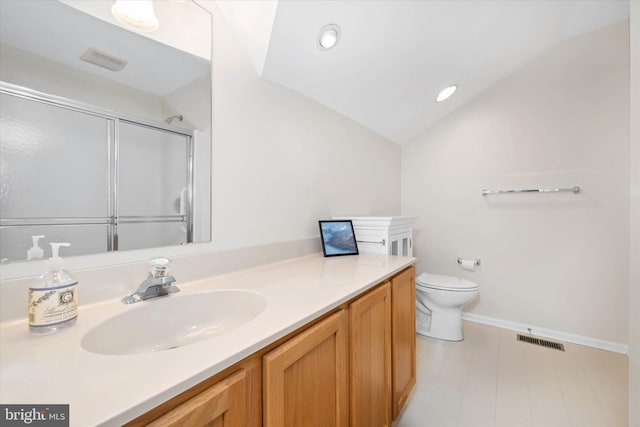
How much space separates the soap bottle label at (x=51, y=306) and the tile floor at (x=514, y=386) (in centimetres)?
149

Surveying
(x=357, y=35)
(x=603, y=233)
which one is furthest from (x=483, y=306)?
(x=357, y=35)

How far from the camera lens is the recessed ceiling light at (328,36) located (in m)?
1.30

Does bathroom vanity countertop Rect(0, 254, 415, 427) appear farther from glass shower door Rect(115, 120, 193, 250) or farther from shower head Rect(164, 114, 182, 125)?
shower head Rect(164, 114, 182, 125)

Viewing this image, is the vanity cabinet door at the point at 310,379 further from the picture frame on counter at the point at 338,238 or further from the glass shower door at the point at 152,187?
the picture frame on counter at the point at 338,238

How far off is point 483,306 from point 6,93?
3188mm

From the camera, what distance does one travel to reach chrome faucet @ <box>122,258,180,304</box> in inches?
32.8

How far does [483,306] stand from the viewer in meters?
2.50

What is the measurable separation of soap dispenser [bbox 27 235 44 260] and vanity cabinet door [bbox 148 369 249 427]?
650mm

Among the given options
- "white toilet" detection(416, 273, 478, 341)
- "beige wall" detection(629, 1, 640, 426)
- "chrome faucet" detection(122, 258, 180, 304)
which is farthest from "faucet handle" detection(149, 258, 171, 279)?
"white toilet" detection(416, 273, 478, 341)

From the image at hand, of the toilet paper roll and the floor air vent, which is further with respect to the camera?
the toilet paper roll

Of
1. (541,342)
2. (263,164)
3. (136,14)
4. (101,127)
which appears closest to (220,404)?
(101,127)

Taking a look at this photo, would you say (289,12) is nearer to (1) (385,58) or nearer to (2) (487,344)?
(1) (385,58)

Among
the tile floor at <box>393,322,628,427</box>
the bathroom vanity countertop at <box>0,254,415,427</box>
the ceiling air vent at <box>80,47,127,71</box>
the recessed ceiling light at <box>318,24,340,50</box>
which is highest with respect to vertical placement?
the recessed ceiling light at <box>318,24,340,50</box>

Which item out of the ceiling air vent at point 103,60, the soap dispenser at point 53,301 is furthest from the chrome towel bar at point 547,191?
the soap dispenser at point 53,301
